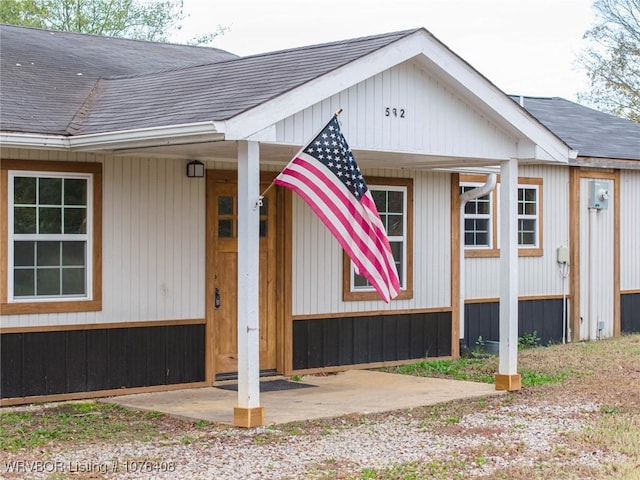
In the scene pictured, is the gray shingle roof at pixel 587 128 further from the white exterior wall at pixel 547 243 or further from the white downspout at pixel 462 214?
the white downspout at pixel 462 214

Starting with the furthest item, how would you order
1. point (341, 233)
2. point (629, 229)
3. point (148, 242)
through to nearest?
point (629, 229), point (148, 242), point (341, 233)

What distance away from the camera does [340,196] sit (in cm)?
954

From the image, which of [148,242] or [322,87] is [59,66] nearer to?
[148,242]

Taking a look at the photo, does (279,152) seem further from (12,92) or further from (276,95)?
(12,92)

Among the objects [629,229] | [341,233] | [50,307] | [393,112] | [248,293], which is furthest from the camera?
[629,229]

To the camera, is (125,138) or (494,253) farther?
(494,253)

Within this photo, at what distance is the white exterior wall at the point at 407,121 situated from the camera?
396 inches

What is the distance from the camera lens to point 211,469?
25.5ft

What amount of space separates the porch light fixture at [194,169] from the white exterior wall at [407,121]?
1986mm

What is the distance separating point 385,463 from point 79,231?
4347 millimetres

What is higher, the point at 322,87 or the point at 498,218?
the point at 322,87

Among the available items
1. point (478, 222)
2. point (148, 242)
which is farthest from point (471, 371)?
point (148, 242)

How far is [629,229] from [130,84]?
9.02m

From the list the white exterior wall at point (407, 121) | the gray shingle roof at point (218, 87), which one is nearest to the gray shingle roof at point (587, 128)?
the white exterior wall at point (407, 121)
